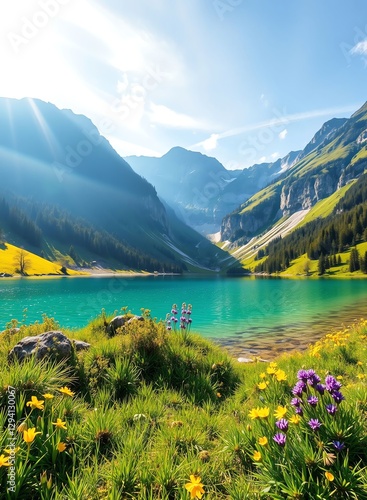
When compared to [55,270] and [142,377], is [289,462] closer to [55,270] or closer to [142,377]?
[142,377]

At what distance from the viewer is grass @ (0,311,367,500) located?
356 cm

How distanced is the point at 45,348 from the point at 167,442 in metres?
4.72

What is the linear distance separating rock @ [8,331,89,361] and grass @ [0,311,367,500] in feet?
0.88

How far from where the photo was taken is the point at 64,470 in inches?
164

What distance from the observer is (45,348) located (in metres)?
8.04

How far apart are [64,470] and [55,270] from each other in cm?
17505

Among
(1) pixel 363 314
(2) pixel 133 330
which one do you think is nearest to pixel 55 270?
(1) pixel 363 314

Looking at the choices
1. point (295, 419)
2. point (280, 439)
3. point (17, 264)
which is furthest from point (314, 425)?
point (17, 264)

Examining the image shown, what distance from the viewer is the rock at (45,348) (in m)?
7.94

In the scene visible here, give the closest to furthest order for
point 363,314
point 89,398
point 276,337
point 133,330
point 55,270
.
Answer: point 89,398
point 133,330
point 276,337
point 363,314
point 55,270

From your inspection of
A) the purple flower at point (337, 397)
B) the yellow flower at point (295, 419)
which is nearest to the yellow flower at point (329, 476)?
the yellow flower at point (295, 419)

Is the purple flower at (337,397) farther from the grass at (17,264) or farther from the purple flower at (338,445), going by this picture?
the grass at (17,264)

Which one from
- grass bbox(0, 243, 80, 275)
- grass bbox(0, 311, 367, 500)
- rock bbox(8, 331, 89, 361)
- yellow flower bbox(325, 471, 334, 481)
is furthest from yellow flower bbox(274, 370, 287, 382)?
grass bbox(0, 243, 80, 275)

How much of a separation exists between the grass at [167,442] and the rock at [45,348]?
0.27m
